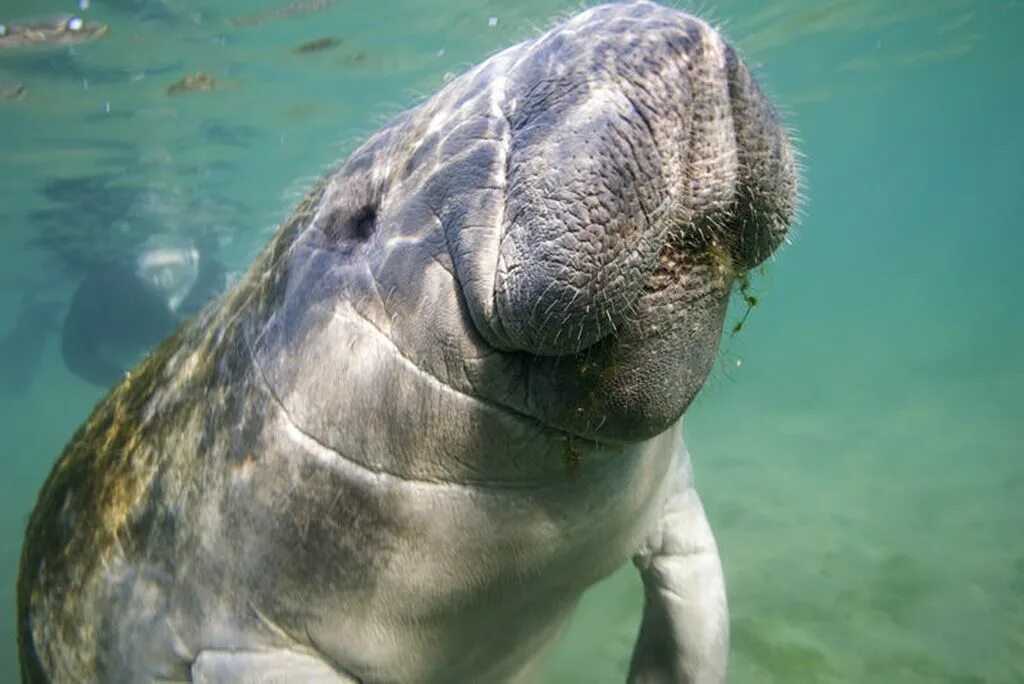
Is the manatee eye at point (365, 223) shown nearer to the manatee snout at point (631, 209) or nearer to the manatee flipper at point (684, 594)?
the manatee snout at point (631, 209)

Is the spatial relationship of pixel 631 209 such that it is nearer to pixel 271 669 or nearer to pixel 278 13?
pixel 271 669

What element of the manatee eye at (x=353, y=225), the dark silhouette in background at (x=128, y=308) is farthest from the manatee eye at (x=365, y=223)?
the dark silhouette in background at (x=128, y=308)

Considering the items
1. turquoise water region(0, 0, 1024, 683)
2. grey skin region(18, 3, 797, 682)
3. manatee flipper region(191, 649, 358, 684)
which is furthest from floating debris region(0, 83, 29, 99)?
manatee flipper region(191, 649, 358, 684)

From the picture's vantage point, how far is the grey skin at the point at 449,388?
152 cm

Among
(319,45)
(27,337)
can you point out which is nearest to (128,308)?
(319,45)

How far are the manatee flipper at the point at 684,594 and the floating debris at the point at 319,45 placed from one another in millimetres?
14886

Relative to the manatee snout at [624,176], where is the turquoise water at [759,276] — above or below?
below

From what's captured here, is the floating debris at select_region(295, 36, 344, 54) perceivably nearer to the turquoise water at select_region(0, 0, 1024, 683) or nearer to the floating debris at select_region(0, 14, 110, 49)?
the turquoise water at select_region(0, 0, 1024, 683)

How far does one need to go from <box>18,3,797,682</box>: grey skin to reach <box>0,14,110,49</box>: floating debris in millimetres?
12726

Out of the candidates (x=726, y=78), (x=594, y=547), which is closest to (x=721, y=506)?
(x=594, y=547)

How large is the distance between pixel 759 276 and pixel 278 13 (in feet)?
45.7

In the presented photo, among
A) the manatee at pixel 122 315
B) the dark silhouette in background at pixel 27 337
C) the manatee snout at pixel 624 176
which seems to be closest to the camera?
the manatee snout at pixel 624 176

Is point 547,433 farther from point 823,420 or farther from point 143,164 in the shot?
point 143,164

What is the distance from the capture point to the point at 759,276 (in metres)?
2.22
